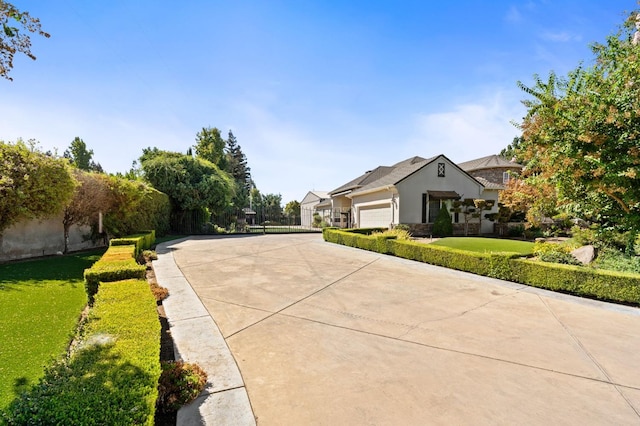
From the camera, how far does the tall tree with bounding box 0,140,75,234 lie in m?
8.33

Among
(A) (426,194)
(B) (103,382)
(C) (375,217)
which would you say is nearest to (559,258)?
(B) (103,382)

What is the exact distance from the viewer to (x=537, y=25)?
30.1 ft

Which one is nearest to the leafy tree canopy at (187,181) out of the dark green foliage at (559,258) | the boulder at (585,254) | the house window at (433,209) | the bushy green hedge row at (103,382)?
the house window at (433,209)

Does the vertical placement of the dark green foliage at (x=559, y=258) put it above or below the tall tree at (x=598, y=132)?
below

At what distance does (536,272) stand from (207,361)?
24.4 feet

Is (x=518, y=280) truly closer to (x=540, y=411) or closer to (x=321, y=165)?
(x=540, y=411)

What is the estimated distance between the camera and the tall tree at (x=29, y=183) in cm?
833

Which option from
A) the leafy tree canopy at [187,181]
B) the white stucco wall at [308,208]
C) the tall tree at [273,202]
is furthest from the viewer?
the tall tree at [273,202]

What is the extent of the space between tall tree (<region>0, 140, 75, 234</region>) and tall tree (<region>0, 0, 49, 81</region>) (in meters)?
6.72

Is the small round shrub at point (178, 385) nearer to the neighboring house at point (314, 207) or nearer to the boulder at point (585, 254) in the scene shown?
the boulder at point (585, 254)

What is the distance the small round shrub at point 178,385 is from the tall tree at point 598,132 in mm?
8892

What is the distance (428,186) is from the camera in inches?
761

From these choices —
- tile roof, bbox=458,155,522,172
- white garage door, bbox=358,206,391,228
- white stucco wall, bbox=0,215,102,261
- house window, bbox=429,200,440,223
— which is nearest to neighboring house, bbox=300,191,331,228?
white garage door, bbox=358,206,391,228

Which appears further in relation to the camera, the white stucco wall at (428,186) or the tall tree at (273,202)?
the tall tree at (273,202)
